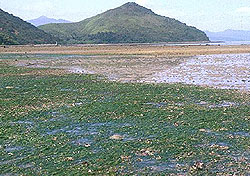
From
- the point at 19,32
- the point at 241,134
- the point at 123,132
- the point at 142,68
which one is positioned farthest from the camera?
the point at 19,32

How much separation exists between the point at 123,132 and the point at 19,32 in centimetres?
14822

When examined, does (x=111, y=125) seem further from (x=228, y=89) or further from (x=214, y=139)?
(x=228, y=89)

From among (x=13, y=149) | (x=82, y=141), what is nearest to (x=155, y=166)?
(x=82, y=141)

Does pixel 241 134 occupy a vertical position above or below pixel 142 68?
below

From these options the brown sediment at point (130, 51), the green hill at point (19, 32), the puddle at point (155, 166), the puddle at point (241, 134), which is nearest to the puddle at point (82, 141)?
the puddle at point (155, 166)

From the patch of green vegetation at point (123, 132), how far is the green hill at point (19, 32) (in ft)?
400

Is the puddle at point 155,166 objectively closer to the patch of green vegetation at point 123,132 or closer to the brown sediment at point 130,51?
the patch of green vegetation at point 123,132

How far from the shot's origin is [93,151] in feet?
40.3

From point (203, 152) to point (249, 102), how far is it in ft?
32.9

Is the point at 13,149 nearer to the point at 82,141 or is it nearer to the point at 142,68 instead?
the point at 82,141

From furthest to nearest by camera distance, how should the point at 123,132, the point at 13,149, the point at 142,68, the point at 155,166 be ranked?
the point at 142,68, the point at 123,132, the point at 13,149, the point at 155,166

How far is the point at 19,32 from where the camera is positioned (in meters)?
152

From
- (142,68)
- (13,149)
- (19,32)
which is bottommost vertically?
(13,149)

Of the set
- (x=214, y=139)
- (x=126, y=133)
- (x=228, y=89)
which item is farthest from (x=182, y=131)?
(x=228, y=89)
